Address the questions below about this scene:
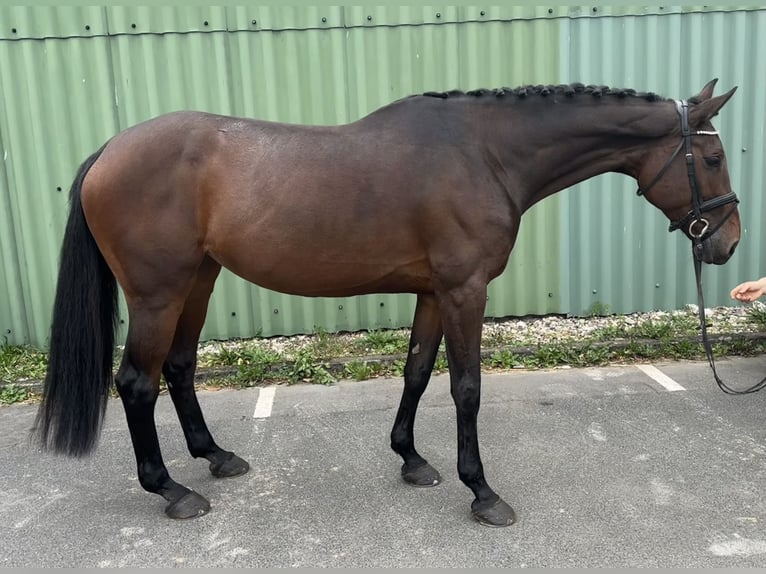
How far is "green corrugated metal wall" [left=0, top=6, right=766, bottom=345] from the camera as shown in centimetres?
476

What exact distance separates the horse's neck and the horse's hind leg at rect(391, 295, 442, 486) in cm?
70

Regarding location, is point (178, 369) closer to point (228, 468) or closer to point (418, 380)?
point (228, 468)

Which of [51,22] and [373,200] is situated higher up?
[51,22]

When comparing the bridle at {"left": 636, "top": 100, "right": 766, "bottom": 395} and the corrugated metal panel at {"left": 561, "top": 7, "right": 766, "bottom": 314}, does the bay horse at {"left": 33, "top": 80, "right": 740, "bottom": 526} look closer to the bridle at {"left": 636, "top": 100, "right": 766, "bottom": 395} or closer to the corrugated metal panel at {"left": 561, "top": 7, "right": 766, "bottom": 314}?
the bridle at {"left": 636, "top": 100, "right": 766, "bottom": 395}

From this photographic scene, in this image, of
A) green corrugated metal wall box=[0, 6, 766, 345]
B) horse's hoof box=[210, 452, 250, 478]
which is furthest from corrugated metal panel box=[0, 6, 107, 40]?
Result: horse's hoof box=[210, 452, 250, 478]

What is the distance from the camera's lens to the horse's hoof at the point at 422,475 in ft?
9.68

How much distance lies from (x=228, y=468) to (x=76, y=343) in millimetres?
989

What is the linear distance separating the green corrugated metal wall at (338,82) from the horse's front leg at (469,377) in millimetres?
2650

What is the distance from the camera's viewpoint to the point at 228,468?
123 inches

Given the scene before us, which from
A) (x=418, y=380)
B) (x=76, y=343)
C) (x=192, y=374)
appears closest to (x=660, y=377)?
(x=418, y=380)

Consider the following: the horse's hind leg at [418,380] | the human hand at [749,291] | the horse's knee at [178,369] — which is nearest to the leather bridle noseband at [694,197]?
the human hand at [749,291]

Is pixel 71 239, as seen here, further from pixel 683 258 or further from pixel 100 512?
pixel 683 258

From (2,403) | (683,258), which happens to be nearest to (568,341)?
(683,258)

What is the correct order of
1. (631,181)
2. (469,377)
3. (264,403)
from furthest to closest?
(631,181), (264,403), (469,377)
